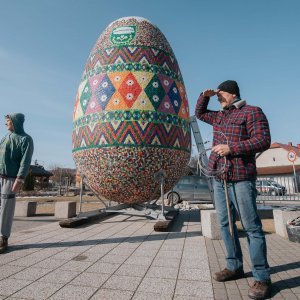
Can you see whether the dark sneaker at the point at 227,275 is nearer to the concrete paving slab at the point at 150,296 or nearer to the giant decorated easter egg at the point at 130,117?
the concrete paving slab at the point at 150,296

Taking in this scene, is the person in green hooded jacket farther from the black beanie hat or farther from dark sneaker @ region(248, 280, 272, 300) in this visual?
dark sneaker @ region(248, 280, 272, 300)

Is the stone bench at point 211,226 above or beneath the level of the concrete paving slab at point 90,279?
above

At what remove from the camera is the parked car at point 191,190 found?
15430mm

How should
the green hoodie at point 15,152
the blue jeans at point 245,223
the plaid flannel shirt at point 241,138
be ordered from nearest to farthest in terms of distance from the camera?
the blue jeans at point 245,223, the plaid flannel shirt at point 241,138, the green hoodie at point 15,152

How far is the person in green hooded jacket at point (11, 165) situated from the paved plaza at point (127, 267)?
0.53 m

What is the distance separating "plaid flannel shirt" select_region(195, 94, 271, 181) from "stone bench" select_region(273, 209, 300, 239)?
→ 3139 mm

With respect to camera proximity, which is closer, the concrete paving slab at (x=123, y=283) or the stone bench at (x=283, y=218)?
the concrete paving slab at (x=123, y=283)

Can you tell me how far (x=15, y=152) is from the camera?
4.56 m

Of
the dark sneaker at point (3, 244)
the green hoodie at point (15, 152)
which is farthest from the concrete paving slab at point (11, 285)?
the green hoodie at point (15, 152)

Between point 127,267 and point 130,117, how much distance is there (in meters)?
3.78

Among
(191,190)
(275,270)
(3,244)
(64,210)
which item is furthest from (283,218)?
(191,190)

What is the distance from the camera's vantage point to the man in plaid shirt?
107 inches

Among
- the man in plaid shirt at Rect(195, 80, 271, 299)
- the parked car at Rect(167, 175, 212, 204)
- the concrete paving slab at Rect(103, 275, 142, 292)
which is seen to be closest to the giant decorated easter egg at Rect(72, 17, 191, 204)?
the man in plaid shirt at Rect(195, 80, 271, 299)

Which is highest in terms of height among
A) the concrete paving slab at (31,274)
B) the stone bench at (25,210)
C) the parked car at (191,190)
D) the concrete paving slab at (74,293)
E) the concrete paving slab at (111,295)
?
the parked car at (191,190)
